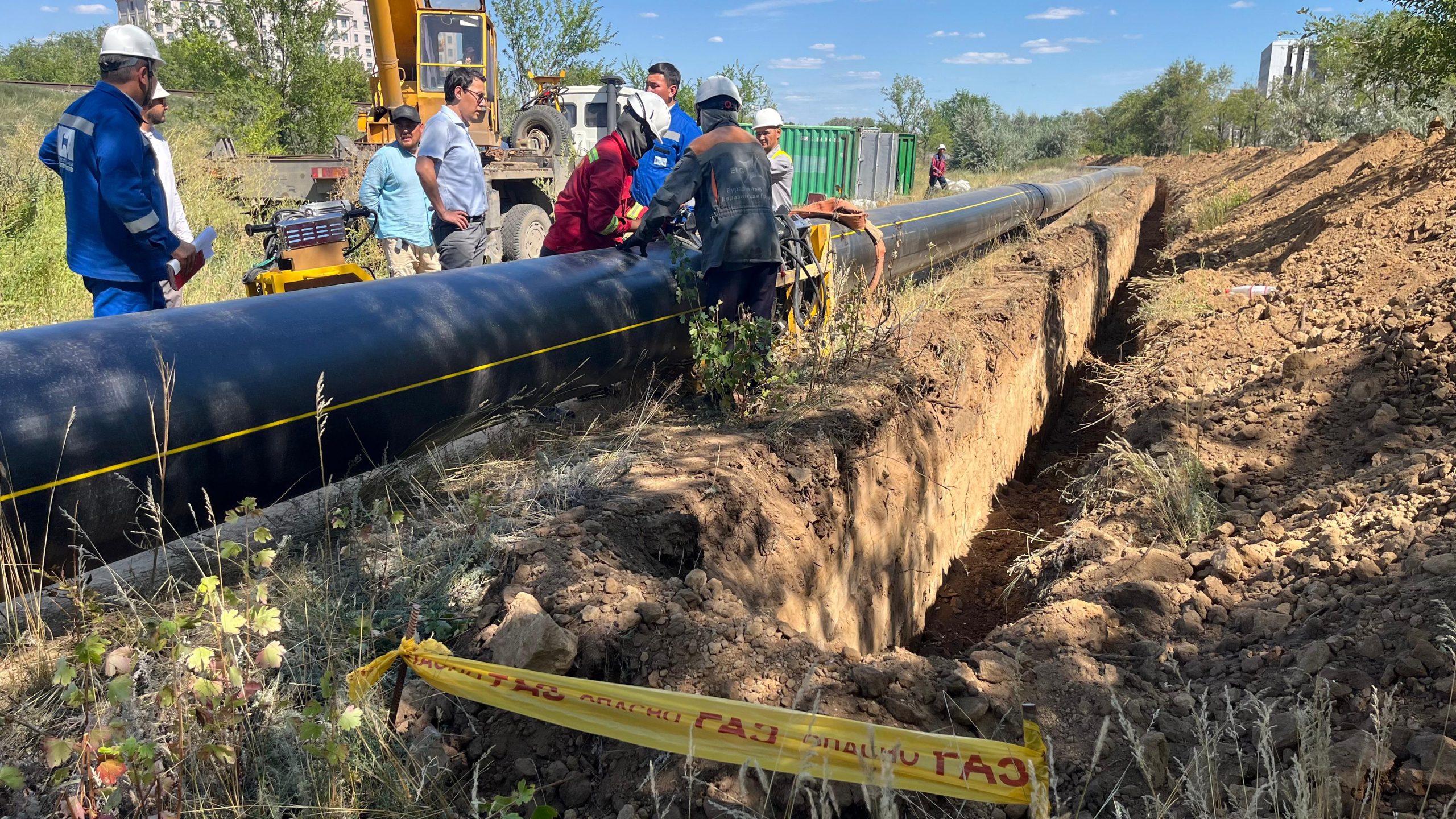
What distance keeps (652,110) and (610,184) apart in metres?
0.48

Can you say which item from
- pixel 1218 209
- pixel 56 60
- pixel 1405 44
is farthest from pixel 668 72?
pixel 56 60

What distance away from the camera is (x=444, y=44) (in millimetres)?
10211

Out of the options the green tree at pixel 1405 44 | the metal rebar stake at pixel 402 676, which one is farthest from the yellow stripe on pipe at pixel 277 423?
the green tree at pixel 1405 44

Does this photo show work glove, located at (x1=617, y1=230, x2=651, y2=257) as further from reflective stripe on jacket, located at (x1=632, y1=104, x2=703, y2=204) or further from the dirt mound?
the dirt mound

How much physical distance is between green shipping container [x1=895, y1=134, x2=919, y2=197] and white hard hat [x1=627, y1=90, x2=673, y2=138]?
21406 mm

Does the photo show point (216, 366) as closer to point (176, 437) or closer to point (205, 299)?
point (176, 437)

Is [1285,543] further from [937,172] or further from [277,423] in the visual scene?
[937,172]

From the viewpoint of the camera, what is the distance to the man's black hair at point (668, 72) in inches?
221

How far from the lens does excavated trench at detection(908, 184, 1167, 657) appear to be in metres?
4.99

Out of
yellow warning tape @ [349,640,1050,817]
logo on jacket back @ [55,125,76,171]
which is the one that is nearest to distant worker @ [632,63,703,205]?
logo on jacket back @ [55,125,76,171]

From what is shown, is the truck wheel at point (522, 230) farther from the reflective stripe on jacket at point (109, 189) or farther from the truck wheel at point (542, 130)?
the reflective stripe on jacket at point (109, 189)

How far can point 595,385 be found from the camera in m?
4.43

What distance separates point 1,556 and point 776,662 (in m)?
2.06

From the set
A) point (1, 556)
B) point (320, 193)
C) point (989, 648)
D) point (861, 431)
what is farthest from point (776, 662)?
point (320, 193)
